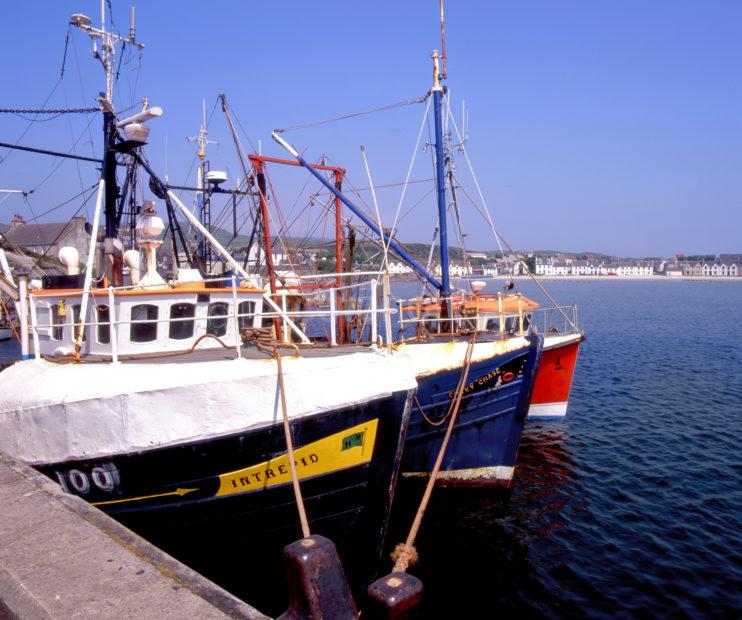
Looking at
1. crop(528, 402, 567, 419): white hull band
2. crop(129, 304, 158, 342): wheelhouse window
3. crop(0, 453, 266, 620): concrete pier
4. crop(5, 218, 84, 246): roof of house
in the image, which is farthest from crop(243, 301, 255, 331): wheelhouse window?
crop(5, 218, 84, 246): roof of house

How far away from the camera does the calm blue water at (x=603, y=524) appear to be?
8773 millimetres

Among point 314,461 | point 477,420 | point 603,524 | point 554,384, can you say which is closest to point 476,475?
point 477,420

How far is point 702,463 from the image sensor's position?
14.4 meters

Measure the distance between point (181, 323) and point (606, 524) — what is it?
366 inches

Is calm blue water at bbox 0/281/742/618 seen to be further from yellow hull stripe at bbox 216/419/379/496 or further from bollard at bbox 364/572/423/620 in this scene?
bollard at bbox 364/572/423/620

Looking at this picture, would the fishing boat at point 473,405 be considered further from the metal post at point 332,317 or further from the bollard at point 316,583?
the bollard at point 316,583

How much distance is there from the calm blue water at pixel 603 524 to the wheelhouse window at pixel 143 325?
3573mm

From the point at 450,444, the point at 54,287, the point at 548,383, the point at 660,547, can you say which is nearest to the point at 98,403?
the point at 54,287

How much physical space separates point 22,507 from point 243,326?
501 centimetres

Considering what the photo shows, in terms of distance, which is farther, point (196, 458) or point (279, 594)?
point (279, 594)

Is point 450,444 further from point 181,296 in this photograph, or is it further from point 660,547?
point 181,296

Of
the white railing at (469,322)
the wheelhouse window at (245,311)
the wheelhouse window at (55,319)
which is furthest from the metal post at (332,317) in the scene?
the wheelhouse window at (55,319)

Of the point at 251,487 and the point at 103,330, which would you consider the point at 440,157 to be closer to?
the point at 103,330

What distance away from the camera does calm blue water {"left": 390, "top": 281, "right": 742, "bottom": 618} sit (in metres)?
8.78
